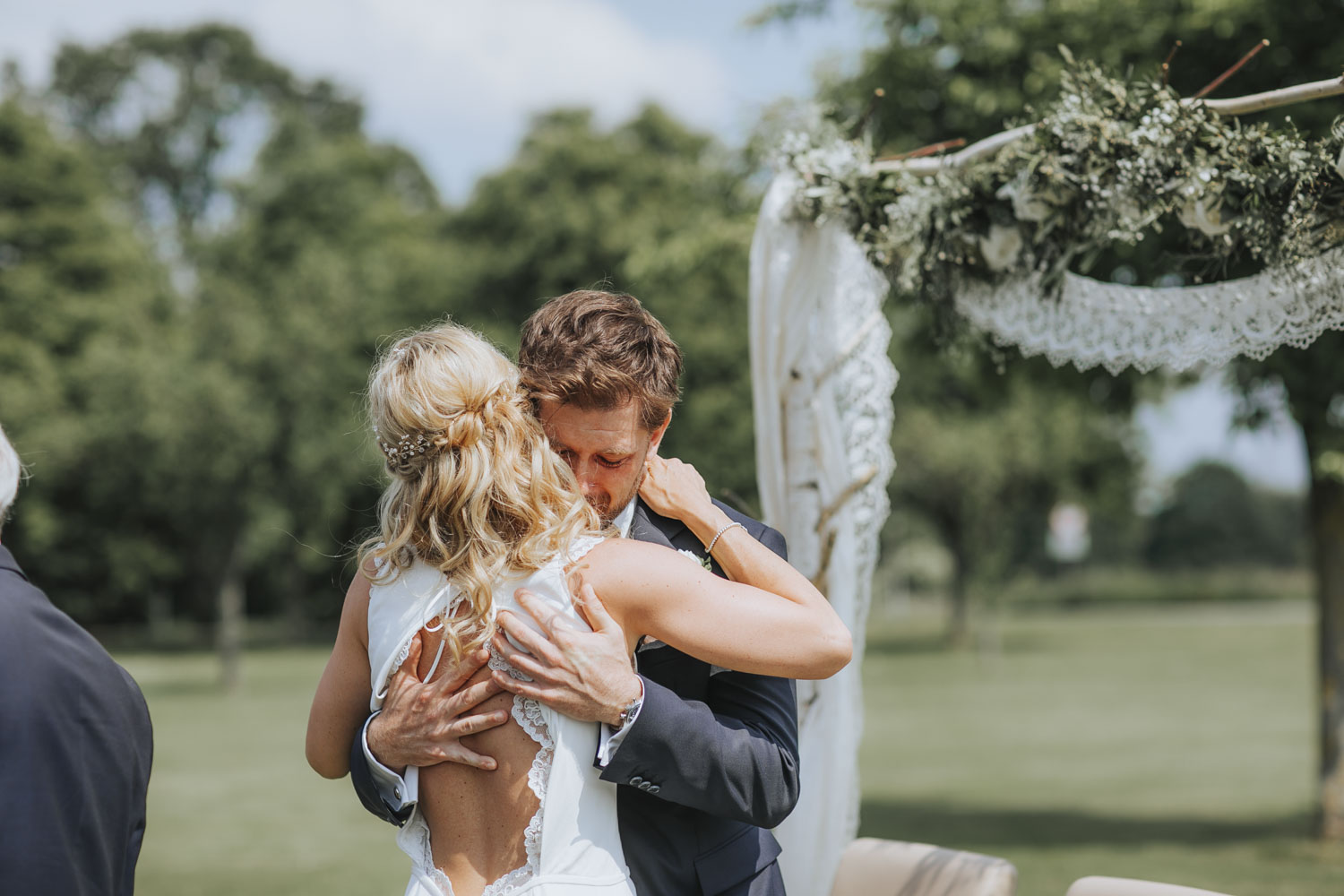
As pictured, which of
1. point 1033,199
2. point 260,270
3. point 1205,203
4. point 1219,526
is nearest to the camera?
point 1205,203

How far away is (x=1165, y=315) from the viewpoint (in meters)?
3.87

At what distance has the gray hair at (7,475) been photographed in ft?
7.00

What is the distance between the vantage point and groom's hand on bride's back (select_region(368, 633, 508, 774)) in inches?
86.8

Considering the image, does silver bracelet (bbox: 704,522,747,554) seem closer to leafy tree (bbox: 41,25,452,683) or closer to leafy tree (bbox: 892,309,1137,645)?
leafy tree (bbox: 41,25,452,683)

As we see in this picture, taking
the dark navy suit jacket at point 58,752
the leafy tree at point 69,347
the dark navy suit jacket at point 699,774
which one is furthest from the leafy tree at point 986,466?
the dark navy suit jacket at point 58,752

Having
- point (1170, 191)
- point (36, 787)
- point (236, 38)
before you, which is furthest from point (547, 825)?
point (236, 38)

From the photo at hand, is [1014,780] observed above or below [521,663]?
below

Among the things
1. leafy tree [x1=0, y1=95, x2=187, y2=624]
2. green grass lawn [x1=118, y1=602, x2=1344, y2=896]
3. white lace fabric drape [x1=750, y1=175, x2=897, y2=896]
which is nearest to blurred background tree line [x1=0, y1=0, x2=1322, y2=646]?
Result: leafy tree [x1=0, y1=95, x2=187, y2=624]

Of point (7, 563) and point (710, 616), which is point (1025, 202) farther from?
point (7, 563)

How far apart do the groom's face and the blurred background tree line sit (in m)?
10.3

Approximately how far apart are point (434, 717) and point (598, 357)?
72 cm

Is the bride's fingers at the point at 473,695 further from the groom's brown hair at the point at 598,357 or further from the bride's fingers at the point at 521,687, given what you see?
the groom's brown hair at the point at 598,357

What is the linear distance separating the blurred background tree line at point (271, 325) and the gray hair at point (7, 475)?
35.6 ft

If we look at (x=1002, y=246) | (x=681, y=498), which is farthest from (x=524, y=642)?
(x=1002, y=246)
